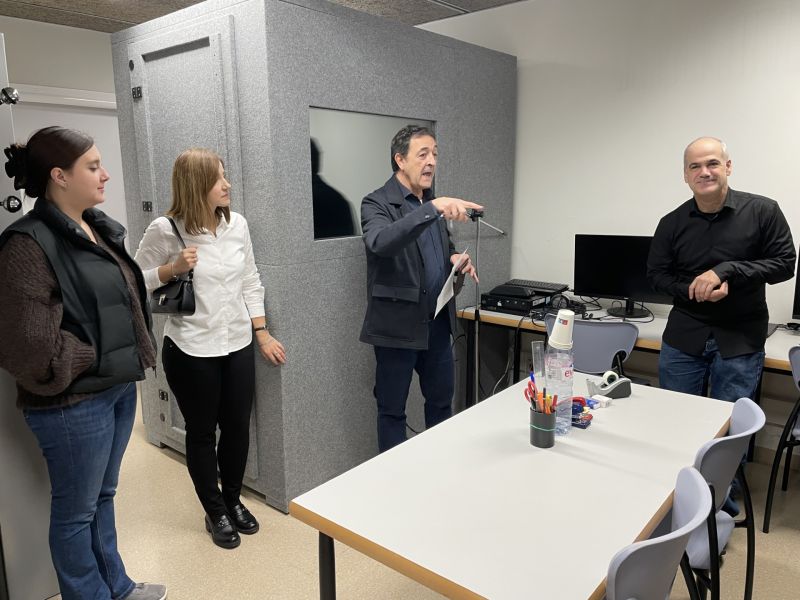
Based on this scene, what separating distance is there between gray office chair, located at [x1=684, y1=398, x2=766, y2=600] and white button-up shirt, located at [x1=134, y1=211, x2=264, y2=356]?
1.68m

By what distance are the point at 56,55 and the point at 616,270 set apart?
4.37 meters

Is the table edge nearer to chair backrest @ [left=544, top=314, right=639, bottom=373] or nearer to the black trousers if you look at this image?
the black trousers

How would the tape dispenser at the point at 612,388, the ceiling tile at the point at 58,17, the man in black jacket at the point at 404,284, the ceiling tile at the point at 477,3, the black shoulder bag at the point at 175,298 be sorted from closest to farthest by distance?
the tape dispenser at the point at 612,388 < the black shoulder bag at the point at 175,298 < the man in black jacket at the point at 404,284 < the ceiling tile at the point at 477,3 < the ceiling tile at the point at 58,17

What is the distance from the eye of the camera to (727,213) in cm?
249

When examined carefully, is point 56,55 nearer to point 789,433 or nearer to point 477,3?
point 477,3

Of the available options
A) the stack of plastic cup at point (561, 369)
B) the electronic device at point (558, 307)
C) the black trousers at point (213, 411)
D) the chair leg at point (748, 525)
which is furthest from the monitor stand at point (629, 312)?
the black trousers at point (213, 411)

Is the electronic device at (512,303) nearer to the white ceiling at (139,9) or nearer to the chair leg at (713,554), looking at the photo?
the white ceiling at (139,9)

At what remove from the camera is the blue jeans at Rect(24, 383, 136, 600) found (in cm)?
173

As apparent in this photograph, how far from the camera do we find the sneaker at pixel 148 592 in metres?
2.12

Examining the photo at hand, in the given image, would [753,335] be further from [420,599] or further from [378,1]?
[378,1]

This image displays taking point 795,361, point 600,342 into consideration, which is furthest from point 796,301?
point 600,342

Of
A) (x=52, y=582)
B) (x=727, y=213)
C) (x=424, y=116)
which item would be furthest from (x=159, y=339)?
(x=727, y=213)

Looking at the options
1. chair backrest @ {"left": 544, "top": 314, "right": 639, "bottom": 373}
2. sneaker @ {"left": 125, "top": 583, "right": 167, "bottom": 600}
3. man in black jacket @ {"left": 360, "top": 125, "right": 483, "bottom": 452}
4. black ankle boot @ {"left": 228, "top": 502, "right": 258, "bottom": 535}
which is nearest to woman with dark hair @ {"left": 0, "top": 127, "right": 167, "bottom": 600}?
sneaker @ {"left": 125, "top": 583, "right": 167, "bottom": 600}

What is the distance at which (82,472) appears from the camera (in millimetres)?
1769
